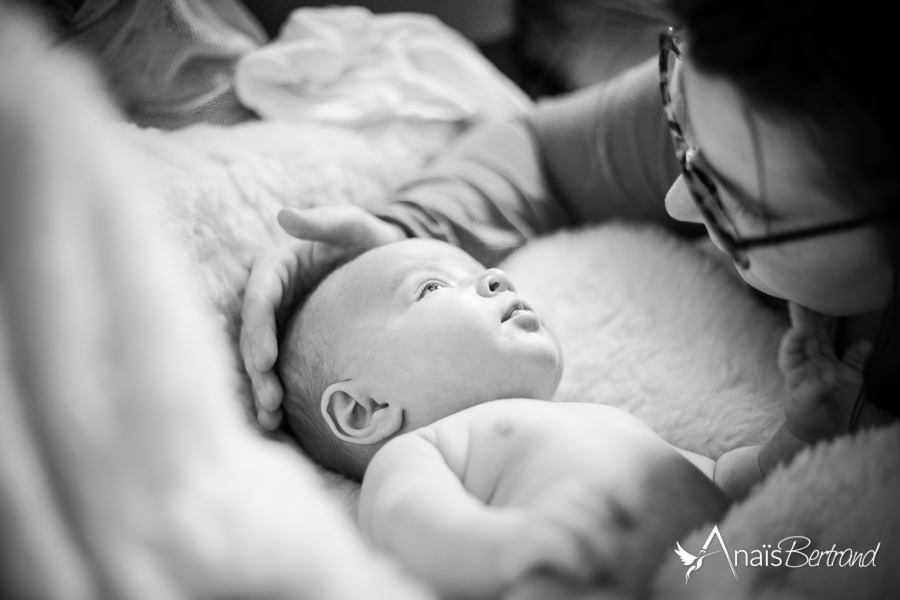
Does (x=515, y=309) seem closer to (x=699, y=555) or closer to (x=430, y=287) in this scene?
(x=430, y=287)

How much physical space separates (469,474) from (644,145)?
713 mm

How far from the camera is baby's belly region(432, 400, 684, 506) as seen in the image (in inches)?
22.5

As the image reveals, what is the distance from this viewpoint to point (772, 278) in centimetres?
61

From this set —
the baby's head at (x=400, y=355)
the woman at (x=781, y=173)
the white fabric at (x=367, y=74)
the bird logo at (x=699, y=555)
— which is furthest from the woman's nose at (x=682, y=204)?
the white fabric at (x=367, y=74)

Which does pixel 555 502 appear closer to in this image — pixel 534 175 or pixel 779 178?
pixel 779 178

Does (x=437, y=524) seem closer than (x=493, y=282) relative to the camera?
Yes

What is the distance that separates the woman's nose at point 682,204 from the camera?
693 millimetres

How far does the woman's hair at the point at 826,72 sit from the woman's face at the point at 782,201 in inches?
0.5

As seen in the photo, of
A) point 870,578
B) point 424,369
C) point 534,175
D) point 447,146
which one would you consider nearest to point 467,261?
point 424,369

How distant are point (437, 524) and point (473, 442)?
142 millimetres

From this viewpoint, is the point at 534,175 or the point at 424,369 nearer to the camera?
the point at 424,369

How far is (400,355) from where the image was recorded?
0.76m

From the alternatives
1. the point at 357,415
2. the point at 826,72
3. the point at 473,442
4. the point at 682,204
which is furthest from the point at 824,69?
the point at 357,415

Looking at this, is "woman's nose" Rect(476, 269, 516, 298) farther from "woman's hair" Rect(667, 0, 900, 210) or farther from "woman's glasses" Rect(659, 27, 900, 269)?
"woman's hair" Rect(667, 0, 900, 210)
